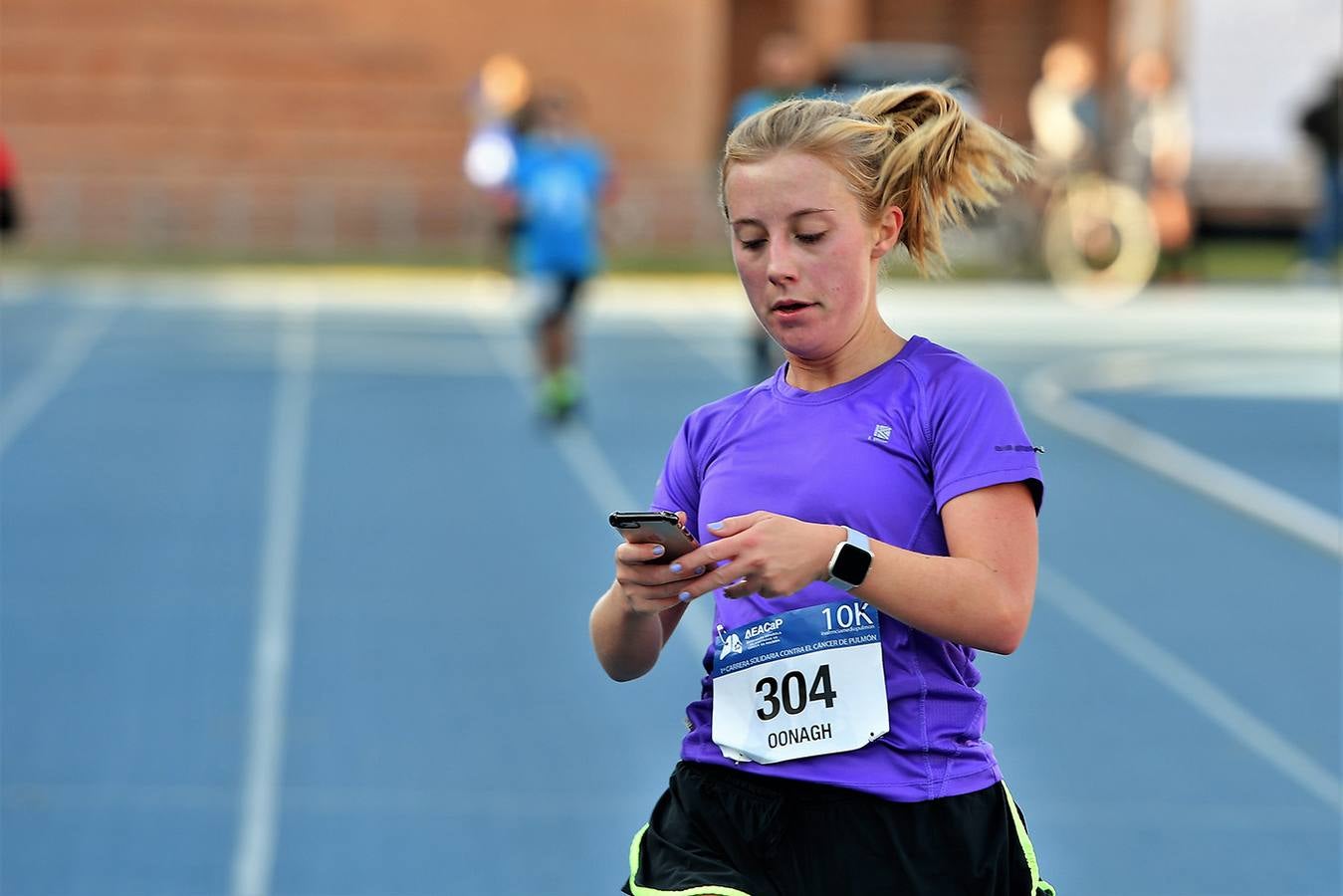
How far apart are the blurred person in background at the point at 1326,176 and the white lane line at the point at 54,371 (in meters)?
12.3

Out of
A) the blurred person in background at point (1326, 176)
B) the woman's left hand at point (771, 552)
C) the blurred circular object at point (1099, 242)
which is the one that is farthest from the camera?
the blurred person in background at point (1326, 176)

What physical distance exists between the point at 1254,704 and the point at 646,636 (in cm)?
499

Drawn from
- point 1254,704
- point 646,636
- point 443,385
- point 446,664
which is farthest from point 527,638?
point 443,385

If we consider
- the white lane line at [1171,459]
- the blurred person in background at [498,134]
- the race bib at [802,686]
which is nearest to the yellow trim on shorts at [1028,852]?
the race bib at [802,686]

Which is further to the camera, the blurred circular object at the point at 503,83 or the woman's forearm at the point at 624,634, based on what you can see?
the blurred circular object at the point at 503,83

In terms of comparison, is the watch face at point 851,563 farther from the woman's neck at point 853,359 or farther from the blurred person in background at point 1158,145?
the blurred person in background at point 1158,145

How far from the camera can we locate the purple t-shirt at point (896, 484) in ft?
9.07

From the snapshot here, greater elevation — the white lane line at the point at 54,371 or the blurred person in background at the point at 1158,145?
the blurred person in background at the point at 1158,145

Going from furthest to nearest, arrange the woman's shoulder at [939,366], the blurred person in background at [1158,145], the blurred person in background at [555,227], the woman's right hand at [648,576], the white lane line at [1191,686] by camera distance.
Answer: the blurred person in background at [1158,145] → the blurred person in background at [555,227] → the white lane line at [1191,686] → the woman's shoulder at [939,366] → the woman's right hand at [648,576]

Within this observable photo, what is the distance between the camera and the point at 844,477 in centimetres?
278

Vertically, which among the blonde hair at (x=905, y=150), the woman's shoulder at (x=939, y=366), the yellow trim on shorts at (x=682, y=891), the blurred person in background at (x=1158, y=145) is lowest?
the yellow trim on shorts at (x=682, y=891)

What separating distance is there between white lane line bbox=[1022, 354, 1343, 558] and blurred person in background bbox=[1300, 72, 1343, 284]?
7479 millimetres

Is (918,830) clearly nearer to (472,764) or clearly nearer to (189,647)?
(472,764)

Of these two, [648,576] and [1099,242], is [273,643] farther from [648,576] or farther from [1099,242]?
[1099,242]
